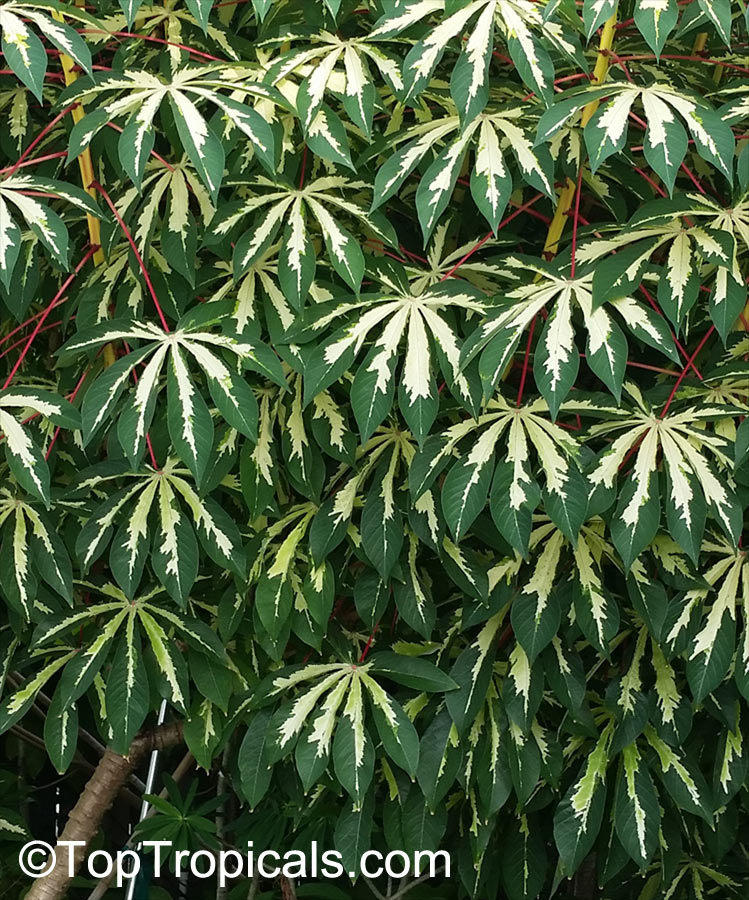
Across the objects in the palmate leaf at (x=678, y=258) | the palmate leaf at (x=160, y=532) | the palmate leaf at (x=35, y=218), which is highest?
the palmate leaf at (x=35, y=218)

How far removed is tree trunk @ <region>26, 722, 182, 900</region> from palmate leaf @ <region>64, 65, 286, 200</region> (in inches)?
33.9

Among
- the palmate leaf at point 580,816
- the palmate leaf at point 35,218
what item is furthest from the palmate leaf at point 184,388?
the palmate leaf at point 580,816

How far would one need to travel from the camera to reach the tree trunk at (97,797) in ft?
5.24

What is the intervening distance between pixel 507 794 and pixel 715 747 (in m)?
0.27

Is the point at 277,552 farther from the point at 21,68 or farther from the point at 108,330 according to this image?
the point at 21,68

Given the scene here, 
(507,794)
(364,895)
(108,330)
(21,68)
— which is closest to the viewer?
(21,68)

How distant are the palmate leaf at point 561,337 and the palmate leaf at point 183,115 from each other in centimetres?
26

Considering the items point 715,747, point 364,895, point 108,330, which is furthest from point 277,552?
point 364,895

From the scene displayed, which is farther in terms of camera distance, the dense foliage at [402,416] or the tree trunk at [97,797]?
the tree trunk at [97,797]

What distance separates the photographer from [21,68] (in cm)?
104

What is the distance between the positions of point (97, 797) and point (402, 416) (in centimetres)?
74

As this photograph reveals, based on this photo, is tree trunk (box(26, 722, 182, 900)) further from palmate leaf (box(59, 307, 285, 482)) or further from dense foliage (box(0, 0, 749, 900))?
palmate leaf (box(59, 307, 285, 482))

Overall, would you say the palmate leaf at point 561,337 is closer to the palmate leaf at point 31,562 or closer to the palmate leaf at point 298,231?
the palmate leaf at point 298,231

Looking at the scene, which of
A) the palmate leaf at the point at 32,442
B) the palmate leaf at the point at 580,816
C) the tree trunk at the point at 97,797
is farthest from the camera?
the tree trunk at the point at 97,797
